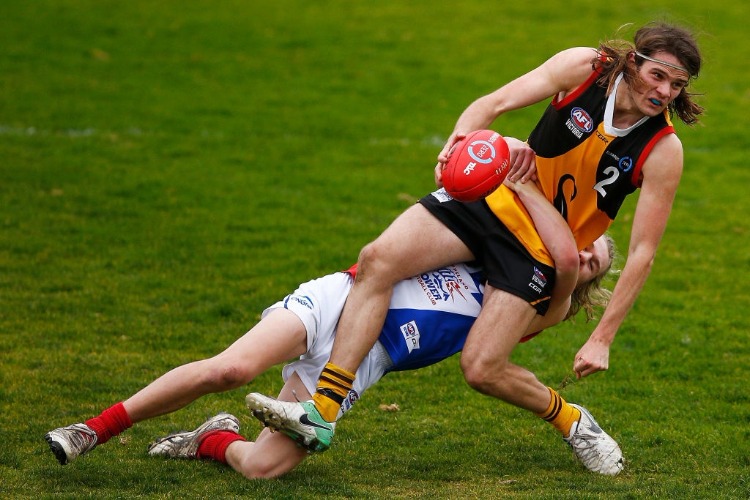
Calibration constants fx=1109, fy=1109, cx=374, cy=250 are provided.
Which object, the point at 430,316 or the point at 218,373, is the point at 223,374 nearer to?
the point at 218,373

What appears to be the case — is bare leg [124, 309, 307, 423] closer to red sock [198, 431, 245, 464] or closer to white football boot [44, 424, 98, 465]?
white football boot [44, 424, 98, 465]

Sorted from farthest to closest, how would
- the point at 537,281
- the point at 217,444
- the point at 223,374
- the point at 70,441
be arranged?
the point at 217,444 < the point at 537,281 < the point at 223,374 < the point at 70,441

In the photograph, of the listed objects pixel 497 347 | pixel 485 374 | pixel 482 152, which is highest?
pixel 482 152

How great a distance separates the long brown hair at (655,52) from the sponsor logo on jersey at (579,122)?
7.7 inches

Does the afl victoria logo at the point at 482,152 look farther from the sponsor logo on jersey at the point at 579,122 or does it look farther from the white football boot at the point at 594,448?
the white football boot at the point at 594,448

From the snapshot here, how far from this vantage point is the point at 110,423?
5.60m

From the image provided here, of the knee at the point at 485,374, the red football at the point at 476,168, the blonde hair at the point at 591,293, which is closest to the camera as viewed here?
the red football at the point at 476,168

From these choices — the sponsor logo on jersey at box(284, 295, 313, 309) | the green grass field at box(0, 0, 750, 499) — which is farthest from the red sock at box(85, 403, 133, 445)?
the sponsor logo on jersey at box(284, 295, 313, 309)

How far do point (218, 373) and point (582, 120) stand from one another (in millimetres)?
2365

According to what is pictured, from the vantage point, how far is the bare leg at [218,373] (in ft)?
18.3

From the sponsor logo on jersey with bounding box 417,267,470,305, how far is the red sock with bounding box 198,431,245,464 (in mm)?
1325

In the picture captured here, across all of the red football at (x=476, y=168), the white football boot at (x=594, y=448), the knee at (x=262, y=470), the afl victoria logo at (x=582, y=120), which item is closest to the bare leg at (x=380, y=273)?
the red football at (x=476, y=168)

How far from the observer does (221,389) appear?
18.5ft

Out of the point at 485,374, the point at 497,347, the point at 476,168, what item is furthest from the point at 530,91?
the point at 485,374
